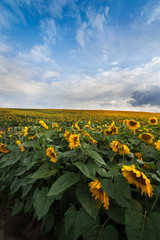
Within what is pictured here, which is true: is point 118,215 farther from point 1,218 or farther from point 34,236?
point 1,218

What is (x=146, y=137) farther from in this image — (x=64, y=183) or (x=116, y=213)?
(x=64, y=183)

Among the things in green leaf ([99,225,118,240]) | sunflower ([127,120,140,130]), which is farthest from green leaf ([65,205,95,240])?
sunflower ([127,120,140,130])

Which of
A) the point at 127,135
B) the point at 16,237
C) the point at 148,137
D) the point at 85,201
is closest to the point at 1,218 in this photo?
the point at 16,237

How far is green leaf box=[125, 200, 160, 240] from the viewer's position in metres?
0.97

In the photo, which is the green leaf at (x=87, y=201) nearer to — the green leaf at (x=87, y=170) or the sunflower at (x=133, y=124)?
the green leaf at (x=87, y=170)

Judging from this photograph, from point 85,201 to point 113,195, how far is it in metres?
0.32

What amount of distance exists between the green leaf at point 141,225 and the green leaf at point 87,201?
283 millimetres

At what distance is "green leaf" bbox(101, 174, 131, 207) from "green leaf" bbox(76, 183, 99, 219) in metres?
0.26

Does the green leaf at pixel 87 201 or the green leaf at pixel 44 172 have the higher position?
the green leaf at pixel 44 172

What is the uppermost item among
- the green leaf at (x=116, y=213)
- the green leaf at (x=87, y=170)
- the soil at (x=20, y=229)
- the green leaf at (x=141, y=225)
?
the green leaf at (x=87, y=170)

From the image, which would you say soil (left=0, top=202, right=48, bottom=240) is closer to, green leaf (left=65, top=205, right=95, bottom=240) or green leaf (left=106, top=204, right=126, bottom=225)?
green leaf (left=65, top=205, right=95, bottom=240)

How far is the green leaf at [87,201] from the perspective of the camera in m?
1.16

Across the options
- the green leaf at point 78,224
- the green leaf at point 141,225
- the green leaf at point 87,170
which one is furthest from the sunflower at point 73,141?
the green leaf at point 141,225

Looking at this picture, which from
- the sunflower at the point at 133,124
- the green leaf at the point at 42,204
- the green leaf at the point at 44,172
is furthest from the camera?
the sunflower at the point at 133,124
